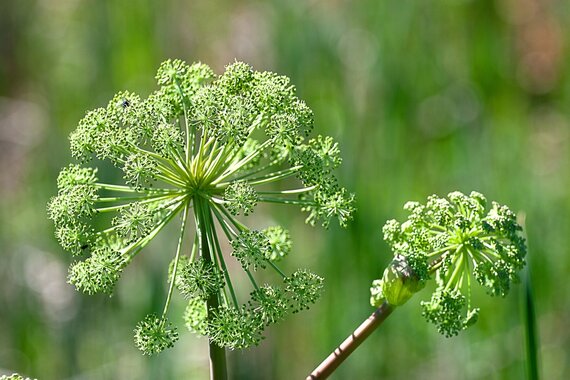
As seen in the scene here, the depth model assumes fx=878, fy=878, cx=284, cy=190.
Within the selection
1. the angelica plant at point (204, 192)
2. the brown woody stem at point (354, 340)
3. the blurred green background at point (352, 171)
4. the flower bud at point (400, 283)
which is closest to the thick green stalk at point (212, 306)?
the angelica plant at point (204, 192)

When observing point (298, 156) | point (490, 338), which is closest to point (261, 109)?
point (298, 156)

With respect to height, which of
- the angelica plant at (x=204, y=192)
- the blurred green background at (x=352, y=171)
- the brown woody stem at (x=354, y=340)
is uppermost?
the blurred green background at (x=352, y=171)

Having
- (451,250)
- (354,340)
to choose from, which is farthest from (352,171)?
(354,340)

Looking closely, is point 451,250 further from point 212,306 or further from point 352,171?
point 352,171

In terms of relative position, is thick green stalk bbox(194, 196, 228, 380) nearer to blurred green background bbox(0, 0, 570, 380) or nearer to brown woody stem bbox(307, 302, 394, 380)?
brown woody stem bbox(307, 302, 394, 380)

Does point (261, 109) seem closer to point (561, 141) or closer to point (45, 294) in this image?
point (45, 294)

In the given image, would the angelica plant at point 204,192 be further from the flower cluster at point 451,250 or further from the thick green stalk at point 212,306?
the flower cluster at point 451,250
